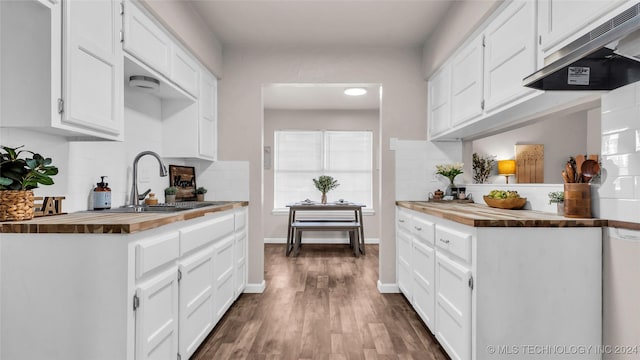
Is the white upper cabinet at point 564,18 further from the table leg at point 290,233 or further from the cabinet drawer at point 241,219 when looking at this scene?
the table leg at point 290,233

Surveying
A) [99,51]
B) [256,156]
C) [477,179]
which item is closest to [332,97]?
[256,156]

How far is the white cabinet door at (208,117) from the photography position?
297 centimetres

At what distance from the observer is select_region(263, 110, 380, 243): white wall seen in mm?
6066

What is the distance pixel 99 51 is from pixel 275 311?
2202 millimetres

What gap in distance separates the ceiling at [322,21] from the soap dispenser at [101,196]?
1545 millimetres

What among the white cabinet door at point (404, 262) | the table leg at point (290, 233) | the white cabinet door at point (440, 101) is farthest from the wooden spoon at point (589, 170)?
the table leg at point (290, 233)

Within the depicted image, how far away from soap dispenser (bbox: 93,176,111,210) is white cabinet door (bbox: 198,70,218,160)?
37.3 inches

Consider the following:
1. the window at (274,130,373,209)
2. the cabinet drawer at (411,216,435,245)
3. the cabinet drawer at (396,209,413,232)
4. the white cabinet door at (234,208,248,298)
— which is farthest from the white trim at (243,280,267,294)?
the window at (274,130,373,209)

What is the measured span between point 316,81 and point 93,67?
2.05 m

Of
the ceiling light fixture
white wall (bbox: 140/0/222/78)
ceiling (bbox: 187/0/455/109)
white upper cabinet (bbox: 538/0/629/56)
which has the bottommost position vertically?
white upper cabinet (bbox: 538/0/629/56)

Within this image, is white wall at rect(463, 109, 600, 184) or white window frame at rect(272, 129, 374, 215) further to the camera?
white window frame at rect(272, 129, 374, 215)

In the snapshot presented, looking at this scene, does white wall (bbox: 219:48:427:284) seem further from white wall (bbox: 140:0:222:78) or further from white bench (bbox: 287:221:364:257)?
white bench (bbox: 287:221:364:257)

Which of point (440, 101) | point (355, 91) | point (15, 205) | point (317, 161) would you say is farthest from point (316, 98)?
point (15, 205)

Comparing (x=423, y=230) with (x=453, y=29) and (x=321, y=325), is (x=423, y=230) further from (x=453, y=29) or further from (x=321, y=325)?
(x=453, y=29)
